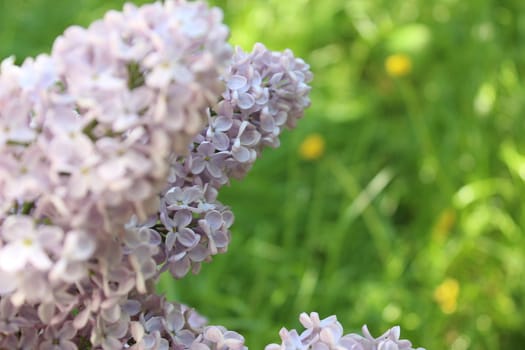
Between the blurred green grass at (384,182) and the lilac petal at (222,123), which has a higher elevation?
the blurred green grass at (384,182)

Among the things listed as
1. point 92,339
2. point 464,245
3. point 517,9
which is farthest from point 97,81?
point 517,9

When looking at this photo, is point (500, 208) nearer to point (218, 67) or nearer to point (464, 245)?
point (464, 245)

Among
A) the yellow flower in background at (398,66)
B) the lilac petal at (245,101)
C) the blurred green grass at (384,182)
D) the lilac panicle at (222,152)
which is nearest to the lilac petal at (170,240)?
the lilac panicle at (222,152)

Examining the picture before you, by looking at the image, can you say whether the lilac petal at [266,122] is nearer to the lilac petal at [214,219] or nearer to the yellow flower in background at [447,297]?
the lilac petal at [214,219]

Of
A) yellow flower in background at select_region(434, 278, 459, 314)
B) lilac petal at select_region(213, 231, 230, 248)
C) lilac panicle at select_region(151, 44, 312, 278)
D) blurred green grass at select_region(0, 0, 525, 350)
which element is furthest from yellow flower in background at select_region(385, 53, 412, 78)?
lilac petal at select_region(213, 231, 230, 248)

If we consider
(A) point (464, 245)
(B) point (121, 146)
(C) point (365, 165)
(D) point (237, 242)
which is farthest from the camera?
(C) point (365, 165)

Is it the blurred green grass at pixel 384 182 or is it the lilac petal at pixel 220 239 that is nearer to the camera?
the lilac petal at pixel 220 239

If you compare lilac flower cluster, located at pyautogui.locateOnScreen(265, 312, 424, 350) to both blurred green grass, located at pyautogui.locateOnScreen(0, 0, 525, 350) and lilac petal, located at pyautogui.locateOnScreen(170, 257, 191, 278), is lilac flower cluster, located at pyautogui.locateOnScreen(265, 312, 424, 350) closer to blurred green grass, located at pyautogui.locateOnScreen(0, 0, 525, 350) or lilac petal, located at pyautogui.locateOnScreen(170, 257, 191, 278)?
lilac petal, located at pyautogui.locateOnScreen(170, 257, 191, 278)
